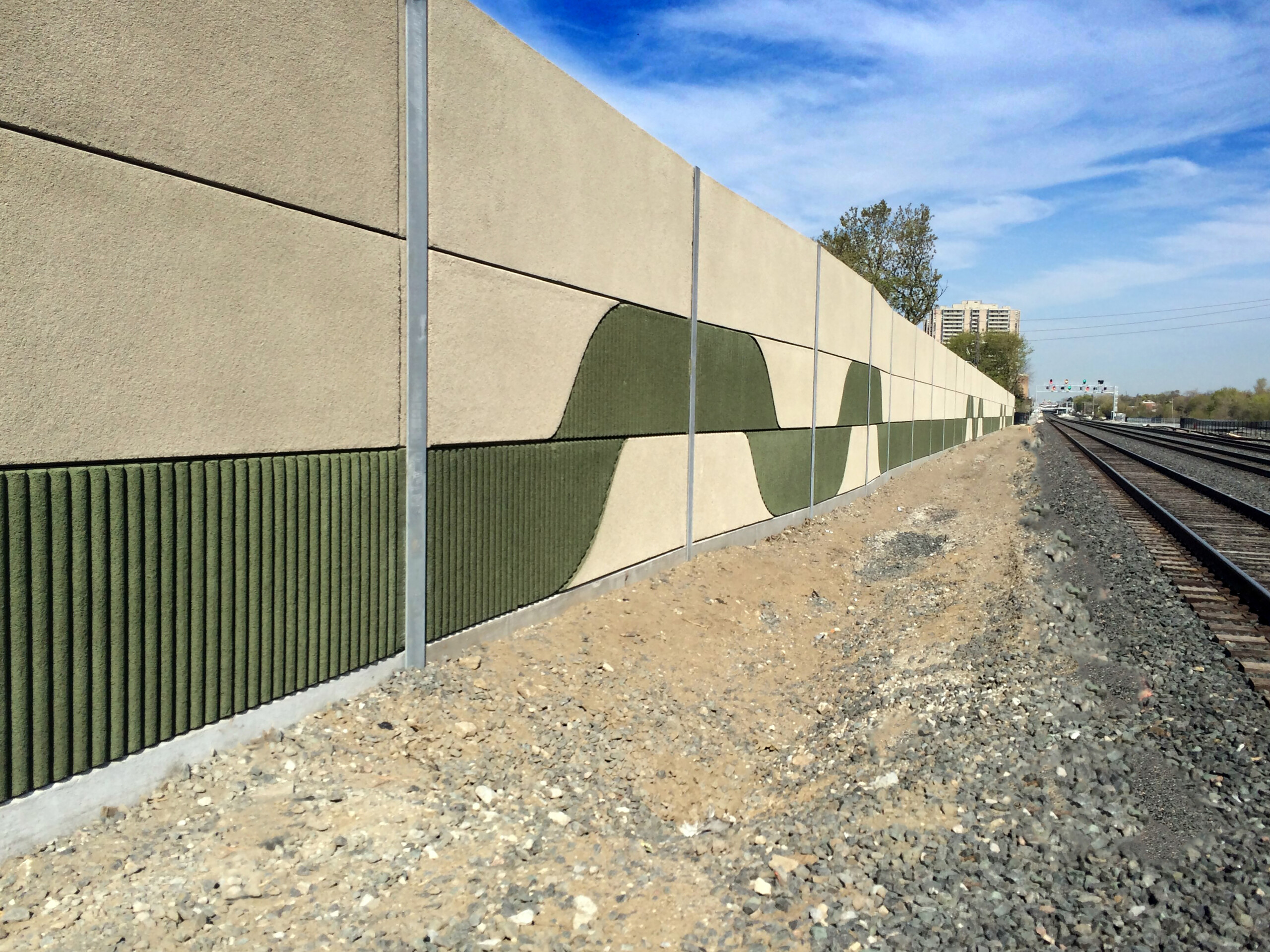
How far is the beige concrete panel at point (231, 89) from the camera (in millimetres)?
3549

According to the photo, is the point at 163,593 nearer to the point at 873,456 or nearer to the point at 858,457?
the point at 858,457

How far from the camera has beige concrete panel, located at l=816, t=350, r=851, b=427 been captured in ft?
52.0

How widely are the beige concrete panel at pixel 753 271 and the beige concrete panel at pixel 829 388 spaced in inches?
38.8

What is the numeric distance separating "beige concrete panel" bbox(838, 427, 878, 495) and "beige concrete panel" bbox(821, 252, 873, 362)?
5.83ft

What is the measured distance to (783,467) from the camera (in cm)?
1382

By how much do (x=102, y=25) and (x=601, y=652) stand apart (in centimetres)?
549

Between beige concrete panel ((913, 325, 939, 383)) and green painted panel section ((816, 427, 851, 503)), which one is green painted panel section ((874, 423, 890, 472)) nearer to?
green painted panel section ((816, 427, 851, 503))

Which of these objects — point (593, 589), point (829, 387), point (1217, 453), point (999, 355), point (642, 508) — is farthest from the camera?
point (999, 355)

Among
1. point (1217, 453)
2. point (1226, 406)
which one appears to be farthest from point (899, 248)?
point (1226, 406)

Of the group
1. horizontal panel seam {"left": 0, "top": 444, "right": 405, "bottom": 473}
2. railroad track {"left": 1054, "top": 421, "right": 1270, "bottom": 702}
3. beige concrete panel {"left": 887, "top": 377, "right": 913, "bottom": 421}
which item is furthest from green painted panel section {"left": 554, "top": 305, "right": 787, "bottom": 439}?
beige concrete panel {"left": 887, "top": 377, "right": 913, "bottom": 421}

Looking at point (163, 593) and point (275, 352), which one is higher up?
point (275, 352)

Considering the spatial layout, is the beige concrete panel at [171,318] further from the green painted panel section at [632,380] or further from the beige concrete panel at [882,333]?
the beige concrete panel at [882,333]

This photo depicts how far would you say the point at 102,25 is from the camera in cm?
371

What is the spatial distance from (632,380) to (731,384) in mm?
3113
